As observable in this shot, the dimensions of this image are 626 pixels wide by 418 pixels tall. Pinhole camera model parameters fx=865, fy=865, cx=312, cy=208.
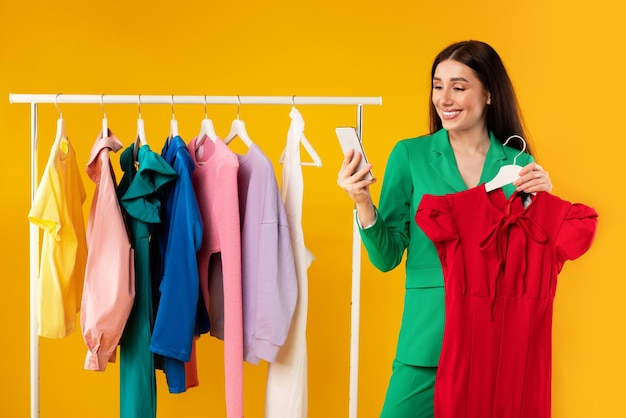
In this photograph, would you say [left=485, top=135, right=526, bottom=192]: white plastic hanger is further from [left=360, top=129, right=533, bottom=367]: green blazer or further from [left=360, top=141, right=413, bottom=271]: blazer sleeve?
[left=360, top=141, right=413, bottom=271]: blazer sleeve

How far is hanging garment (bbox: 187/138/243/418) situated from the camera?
2.82m

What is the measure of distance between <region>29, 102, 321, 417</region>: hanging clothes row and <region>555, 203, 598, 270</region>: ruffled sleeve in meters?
0.92

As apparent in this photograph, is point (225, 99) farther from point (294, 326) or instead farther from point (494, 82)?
point (494, 82)

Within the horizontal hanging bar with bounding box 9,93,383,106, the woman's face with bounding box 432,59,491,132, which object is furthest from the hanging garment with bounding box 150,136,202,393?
the woman's face with bounding box 432,59,491,132

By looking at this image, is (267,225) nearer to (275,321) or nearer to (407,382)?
(275,321)

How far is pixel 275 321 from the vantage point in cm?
283

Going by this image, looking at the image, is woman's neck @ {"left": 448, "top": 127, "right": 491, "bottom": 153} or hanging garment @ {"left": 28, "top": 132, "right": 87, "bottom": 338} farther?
hanging garment @ {"left": 28, "top": 132, "right": 87, "bottom": 338}

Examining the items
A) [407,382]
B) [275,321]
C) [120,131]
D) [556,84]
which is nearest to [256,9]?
[120,131]

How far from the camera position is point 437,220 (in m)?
2.23

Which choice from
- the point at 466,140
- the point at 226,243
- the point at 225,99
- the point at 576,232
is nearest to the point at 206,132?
the point at 225,99

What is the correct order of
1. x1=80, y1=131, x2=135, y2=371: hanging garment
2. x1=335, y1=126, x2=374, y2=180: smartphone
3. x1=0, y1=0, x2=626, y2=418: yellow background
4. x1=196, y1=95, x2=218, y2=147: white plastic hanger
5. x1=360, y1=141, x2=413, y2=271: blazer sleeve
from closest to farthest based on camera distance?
x1=335, y1=126, x2=374, y2=180: smartphone
x1=360, y1=141, x2=413, y2=271: blazer sleeve
x1=80, y1=131, x2=135, y2=371: hanging garment
x1=196, y1=95, x2=218, y2=147: white plastic hanger
x1=0, y1=0, x2=626, y2=418: yellow background

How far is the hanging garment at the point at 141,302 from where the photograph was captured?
2.82 meters

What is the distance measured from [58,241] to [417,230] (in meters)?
1.23

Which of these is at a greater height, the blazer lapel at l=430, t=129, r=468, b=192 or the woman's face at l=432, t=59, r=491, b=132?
the woman's face at l=432, t=59, r=491, b=132
